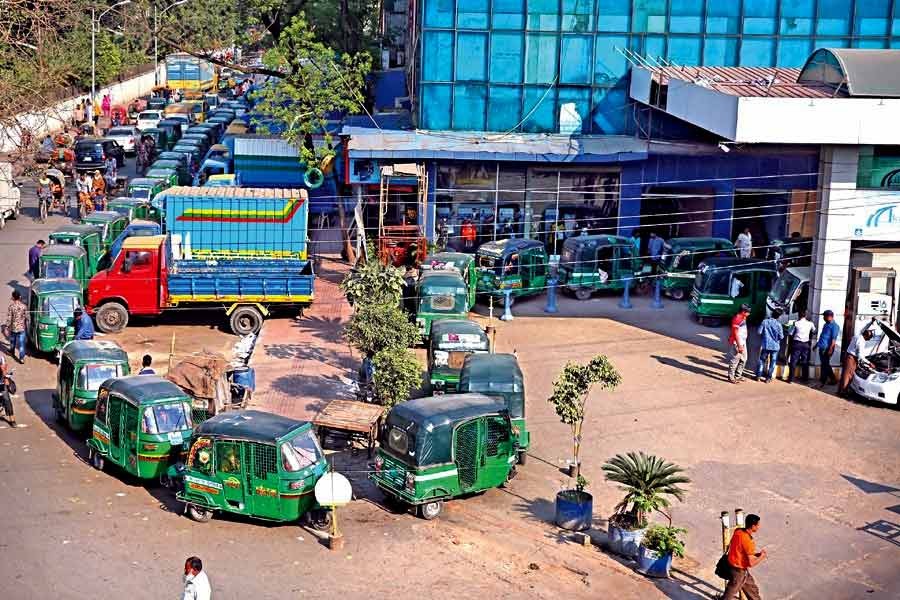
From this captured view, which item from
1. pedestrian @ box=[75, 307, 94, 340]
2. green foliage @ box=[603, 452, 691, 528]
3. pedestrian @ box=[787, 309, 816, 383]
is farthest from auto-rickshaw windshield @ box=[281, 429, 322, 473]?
pedestrian @ box=[787, 309, 816, 383]

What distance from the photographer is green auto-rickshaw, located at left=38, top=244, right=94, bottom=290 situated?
32031 millimetres

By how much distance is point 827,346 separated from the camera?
27.7 metres

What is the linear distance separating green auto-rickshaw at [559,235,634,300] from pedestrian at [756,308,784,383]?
7.45 m

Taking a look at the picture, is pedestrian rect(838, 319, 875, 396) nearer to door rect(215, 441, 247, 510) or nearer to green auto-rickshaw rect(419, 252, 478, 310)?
green auto-rickshaw rect(419, 252, 478, 310)

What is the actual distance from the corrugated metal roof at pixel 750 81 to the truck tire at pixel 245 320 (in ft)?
42.4

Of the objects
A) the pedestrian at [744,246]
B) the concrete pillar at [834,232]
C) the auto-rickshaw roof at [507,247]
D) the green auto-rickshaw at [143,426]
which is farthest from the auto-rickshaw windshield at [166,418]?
the pedestrian at [744,246]

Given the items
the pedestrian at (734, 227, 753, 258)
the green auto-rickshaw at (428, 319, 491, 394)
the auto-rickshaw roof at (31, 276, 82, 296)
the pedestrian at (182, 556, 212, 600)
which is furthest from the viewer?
the pedestrian at (734, 227, 753, 258)

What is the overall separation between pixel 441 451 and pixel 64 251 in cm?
1647

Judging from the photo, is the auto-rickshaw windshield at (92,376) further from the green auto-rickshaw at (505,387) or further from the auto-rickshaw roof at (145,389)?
the green auto-rickshaw at (505,387)

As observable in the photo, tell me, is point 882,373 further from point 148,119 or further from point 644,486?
point 148,119

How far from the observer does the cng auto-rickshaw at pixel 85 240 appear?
34344mm

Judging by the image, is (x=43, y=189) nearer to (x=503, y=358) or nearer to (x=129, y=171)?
(x=129, y=171)

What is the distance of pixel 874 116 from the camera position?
27219mm

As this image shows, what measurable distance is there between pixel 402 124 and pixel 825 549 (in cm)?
2635
